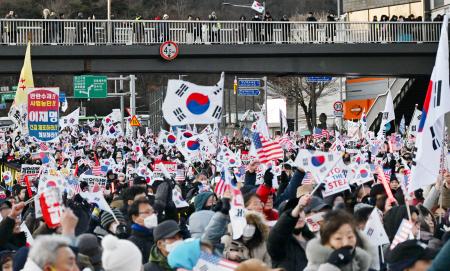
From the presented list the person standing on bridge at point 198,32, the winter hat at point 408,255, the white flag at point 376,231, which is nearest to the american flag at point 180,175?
the white flag at point 376,231

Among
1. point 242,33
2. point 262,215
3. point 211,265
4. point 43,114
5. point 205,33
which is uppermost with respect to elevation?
point 242,33

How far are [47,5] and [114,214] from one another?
367 ft

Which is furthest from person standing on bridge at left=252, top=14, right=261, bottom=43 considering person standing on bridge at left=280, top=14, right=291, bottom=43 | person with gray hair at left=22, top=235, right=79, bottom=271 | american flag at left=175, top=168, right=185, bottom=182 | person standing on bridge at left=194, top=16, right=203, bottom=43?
person with gray hair at left=22, top=235, right=79, bottom=271

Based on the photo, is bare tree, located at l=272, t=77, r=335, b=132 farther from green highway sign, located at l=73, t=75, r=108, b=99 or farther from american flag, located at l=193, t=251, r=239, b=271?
american flag, located at l=193, t=251, r=239, b=271

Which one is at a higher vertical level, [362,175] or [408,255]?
[362,175]

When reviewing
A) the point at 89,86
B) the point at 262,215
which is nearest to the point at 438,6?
the point at 89,86

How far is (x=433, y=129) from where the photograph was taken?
41.0ft

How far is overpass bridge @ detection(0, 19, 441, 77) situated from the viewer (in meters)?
43.2

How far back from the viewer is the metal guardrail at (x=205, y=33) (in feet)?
142

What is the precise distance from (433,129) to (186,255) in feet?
15.6

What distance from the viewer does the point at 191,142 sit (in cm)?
2719

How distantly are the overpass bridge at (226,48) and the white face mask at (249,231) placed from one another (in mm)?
32632

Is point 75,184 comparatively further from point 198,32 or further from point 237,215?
point 198,32

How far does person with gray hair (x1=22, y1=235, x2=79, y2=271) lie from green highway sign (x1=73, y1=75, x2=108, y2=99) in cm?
6028
